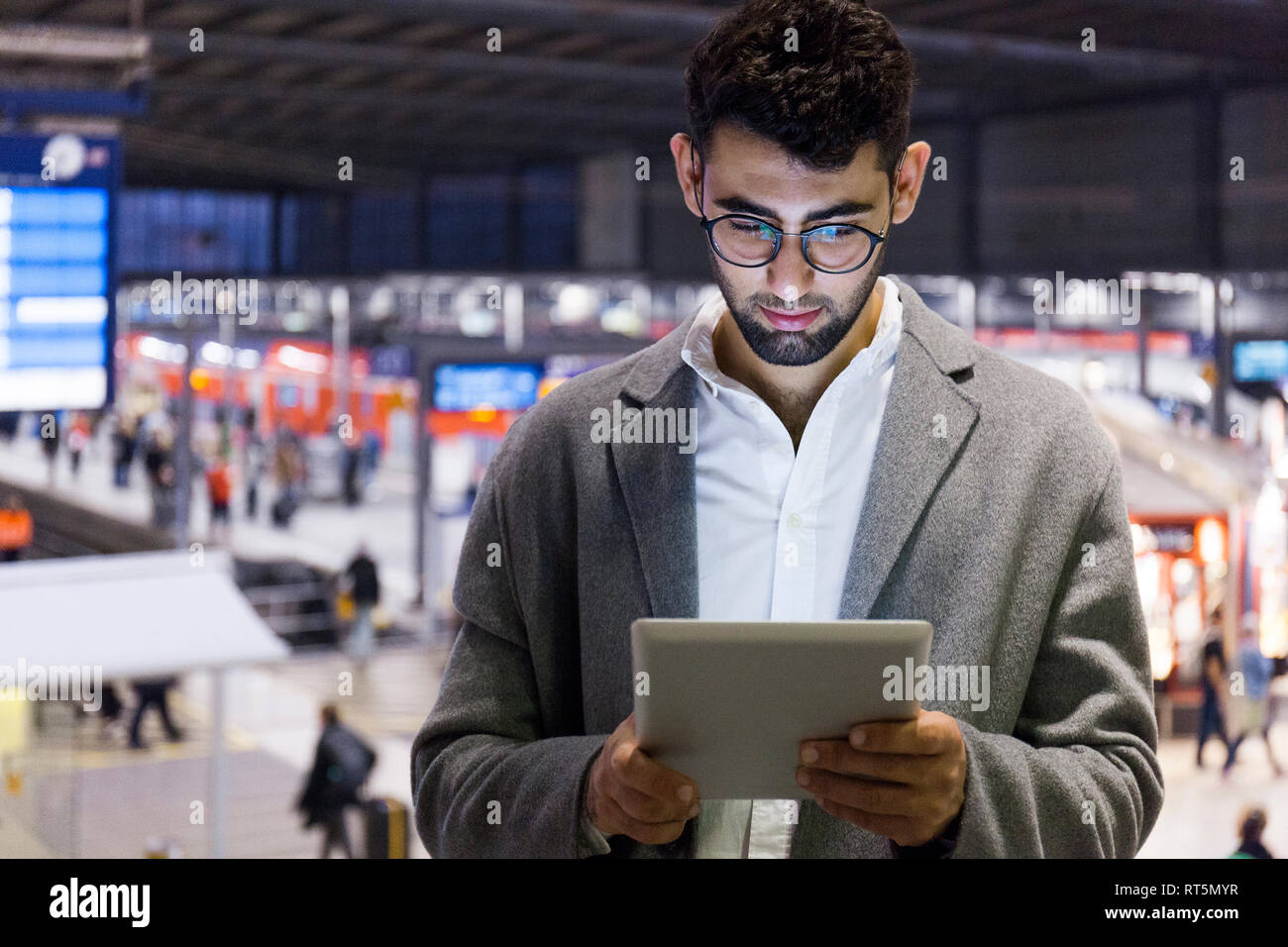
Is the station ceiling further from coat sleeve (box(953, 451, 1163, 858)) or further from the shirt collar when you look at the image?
coat sleeve (box(953, 451, 1163, 858))

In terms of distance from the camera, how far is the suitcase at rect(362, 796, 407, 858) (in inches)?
313

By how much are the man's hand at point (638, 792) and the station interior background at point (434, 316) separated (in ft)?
7.19

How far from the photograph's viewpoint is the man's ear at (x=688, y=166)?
2.02 meters

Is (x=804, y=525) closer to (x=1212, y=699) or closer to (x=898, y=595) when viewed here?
(x=898, y=595)

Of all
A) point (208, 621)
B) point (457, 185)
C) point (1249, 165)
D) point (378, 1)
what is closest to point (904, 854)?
point (208, 621)

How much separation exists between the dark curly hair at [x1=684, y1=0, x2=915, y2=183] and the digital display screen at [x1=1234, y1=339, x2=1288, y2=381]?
15322 mm

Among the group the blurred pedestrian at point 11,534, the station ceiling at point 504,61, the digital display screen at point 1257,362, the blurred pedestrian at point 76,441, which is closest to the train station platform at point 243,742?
the blurred pedestrian at point 76,441

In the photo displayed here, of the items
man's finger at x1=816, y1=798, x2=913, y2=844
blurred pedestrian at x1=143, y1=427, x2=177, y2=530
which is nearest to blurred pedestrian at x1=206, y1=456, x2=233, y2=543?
blurred pedestrian at x1=143, y1=427, x2=177, y2=530

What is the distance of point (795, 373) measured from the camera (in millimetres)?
2055

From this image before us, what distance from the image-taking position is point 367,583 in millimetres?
14961

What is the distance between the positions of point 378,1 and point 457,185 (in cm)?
1853

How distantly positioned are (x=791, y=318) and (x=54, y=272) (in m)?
5.47

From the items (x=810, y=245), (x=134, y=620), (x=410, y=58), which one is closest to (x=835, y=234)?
(x=810, y=245)

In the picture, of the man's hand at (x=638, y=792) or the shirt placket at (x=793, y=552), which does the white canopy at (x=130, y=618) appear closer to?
the shirt placket at (x=793, y=552)
